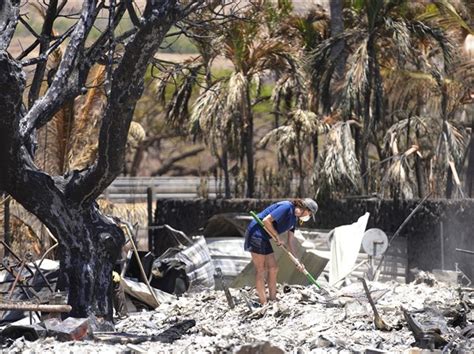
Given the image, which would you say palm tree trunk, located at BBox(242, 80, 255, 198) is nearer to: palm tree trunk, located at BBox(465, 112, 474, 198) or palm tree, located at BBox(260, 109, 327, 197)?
palm tree, located at BBox(260, 109, 327, 197)

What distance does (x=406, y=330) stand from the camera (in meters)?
13.7

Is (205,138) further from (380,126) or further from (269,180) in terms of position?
(380,126)

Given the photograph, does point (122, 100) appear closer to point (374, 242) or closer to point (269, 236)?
point (269, 236)

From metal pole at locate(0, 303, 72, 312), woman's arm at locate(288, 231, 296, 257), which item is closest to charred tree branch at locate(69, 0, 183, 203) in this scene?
metal pole at locate(0, 303, 72, 312)

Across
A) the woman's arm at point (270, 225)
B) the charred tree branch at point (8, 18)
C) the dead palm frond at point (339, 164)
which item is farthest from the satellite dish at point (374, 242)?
the charred tree branch at point (8, 18)

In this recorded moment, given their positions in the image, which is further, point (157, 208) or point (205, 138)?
point (205, 138)

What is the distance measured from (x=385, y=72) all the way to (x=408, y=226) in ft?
23.3

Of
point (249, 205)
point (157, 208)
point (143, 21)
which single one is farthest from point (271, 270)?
point (157, 208)

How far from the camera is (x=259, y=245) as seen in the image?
16031 millimetres

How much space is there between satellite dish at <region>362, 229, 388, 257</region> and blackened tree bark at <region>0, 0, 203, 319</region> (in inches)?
172

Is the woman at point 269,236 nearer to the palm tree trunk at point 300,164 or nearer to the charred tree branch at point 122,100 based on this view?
the charred tree branch at point 122,100

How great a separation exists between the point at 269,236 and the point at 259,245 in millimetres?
183

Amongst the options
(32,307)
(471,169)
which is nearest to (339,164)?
(471,169)

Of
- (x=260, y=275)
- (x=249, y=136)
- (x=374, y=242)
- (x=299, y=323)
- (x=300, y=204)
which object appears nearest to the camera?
(x=299, y=323)
